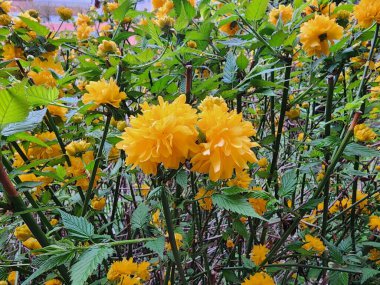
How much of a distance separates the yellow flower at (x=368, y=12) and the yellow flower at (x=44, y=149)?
2.62ft

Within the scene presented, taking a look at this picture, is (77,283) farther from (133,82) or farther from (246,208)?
(133,82)

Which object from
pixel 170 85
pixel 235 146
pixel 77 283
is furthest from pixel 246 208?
pixel 170 85

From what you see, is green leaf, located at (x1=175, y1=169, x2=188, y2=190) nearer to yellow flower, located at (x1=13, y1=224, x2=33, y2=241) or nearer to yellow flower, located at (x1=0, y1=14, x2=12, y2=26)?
yellow flower, located at (x1=13, y1=224, x2=33, y2=241)

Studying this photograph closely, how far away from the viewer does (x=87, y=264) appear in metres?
0.54

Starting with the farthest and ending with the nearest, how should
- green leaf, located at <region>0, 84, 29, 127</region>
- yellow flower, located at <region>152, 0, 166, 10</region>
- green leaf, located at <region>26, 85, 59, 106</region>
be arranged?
yellow flower, located at <region>152, 0, 166, 10</region>, green leaf, located at <region>26, 85, 59, 106</region>, green leaf, located at <region>0, 84, 29, 127</region>

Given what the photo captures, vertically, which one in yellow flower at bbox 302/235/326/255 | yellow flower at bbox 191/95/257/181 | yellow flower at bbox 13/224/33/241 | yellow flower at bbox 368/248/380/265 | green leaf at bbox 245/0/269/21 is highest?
green leaf at bbox 245/0/269/21

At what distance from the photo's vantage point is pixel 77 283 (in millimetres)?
510

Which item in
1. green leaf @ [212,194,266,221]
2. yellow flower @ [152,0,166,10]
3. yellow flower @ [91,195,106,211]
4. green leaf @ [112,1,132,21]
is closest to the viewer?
green leaf @ [212,194,266,221]

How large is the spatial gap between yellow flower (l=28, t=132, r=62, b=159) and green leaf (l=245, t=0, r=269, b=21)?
55 centimetres

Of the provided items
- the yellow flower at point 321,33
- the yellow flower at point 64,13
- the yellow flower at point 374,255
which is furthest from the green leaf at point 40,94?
the yellow flower at point 374,255

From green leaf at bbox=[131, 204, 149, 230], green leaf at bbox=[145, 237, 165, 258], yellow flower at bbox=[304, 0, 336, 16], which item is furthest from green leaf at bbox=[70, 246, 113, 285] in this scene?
yellow flower at bbox=[304, 0, 336, 16]

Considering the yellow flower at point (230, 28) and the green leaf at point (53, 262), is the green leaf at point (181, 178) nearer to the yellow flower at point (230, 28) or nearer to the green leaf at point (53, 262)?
the green leaf at point (53, 262)

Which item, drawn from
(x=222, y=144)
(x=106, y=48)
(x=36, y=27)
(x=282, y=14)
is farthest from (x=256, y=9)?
(x=36, y=27)

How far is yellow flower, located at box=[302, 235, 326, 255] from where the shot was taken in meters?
0.96
